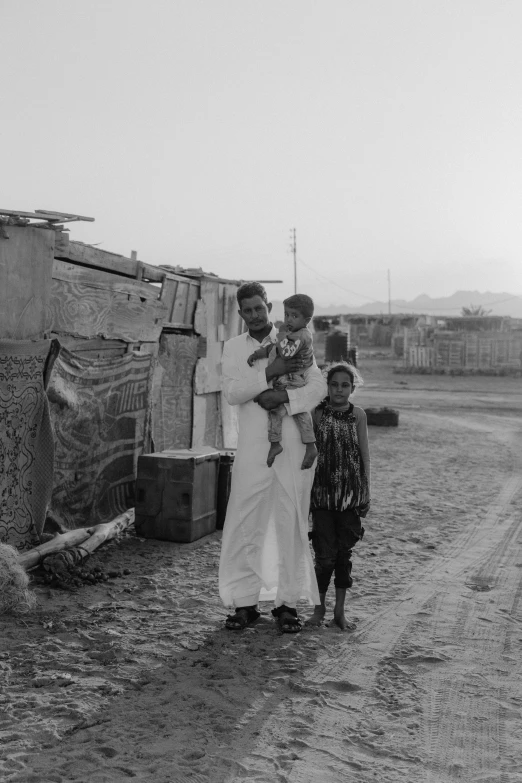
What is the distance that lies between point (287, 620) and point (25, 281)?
9.96ft

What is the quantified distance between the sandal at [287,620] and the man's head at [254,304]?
1612mm

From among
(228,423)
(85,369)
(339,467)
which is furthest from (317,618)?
(228,423)

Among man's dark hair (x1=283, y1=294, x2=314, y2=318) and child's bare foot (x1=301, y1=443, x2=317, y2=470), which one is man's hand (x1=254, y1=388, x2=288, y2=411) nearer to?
child's bare foot (x1=301, y1=443, x2=317, y2=470)

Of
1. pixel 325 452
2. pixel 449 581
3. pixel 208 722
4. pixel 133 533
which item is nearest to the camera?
pixel 208 722

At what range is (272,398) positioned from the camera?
4137 mm

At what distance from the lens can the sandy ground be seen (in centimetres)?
286

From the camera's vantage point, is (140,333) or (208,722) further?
(140,333)

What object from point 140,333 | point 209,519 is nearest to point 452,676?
point 209,519

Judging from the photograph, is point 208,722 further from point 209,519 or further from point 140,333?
point 140,333

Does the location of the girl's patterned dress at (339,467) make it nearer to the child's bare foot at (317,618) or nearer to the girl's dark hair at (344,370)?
the girl's dark hair at (344,370)

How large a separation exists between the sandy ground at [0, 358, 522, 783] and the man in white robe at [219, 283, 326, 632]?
9.9 inches

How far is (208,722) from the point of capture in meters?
3.16

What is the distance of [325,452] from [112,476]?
3.06m

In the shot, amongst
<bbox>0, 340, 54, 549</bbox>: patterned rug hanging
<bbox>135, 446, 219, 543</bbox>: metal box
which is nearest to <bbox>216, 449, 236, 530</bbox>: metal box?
<bbox>135, 446, 219, 543</bbox>: metal box
